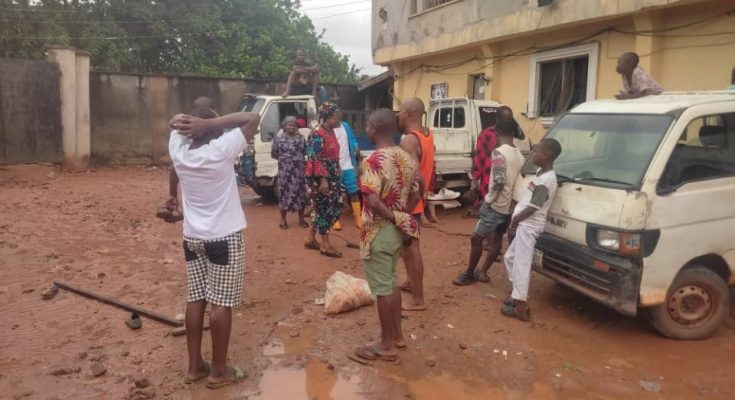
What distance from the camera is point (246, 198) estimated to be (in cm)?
1036

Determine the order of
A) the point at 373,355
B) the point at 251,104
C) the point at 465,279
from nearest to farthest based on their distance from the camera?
the point at 373,355, the point at 465,279, the point at 251,104

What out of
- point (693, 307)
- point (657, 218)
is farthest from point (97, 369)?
point (693, 307)

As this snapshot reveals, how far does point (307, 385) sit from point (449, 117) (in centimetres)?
696

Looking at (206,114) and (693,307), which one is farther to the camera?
(693,307)

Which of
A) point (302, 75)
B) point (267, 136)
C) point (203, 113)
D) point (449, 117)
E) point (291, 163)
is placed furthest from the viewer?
point (302, 75)

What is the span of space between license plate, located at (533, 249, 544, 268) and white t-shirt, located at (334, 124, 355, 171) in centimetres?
274

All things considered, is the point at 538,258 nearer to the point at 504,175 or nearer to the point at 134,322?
the point at 504,175

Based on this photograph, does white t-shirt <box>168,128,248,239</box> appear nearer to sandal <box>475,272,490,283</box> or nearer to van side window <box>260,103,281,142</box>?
sandal <box>475,272,490,283</box>

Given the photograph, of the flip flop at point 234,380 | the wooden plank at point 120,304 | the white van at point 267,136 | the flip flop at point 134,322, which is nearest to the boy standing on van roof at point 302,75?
the white van at point 267,136

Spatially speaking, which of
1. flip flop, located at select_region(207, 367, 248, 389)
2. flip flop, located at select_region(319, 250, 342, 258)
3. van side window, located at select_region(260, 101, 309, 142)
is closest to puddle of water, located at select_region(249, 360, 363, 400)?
flip flop, located at select_region(207, 367, 248, 389)

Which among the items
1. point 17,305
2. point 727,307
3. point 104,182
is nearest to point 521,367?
point 727,307

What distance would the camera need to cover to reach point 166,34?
21938mm

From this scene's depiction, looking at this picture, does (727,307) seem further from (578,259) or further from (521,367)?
(521,367)

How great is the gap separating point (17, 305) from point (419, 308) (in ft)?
11.2
